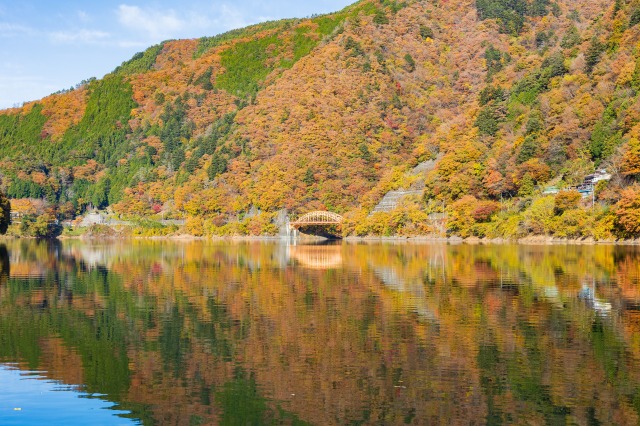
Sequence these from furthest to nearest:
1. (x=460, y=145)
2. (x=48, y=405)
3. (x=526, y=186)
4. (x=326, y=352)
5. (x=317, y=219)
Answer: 1. (x=317, y=219)
2. (x=460, y=145)
3. (x=526, y=186)
4. (x=326, y=352)
5. (x=48, y=405)

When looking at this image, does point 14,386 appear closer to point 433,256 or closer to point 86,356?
point 86,356

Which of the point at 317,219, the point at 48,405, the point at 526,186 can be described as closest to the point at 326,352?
the point at 48,405

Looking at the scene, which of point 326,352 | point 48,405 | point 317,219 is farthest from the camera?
point 317,219

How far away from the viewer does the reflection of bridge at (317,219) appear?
470ft

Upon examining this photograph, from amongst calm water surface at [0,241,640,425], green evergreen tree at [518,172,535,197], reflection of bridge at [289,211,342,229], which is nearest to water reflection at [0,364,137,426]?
calm water surface at [0,241,640,425]

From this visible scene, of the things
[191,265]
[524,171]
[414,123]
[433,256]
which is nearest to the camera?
[191,265]

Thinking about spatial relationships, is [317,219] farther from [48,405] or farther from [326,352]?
[48,405]

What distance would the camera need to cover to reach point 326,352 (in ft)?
78.9

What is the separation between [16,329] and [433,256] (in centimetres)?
4527

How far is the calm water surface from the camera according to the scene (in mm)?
18250

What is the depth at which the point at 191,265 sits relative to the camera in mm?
62781

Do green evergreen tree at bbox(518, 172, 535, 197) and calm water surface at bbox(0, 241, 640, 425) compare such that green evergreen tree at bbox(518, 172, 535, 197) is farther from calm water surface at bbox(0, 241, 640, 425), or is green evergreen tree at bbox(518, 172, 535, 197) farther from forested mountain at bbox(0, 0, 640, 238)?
calm water surface at bbox(0, 241, 640, 425)

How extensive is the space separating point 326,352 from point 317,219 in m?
125

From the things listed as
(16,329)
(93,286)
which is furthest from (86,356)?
(93,286)
